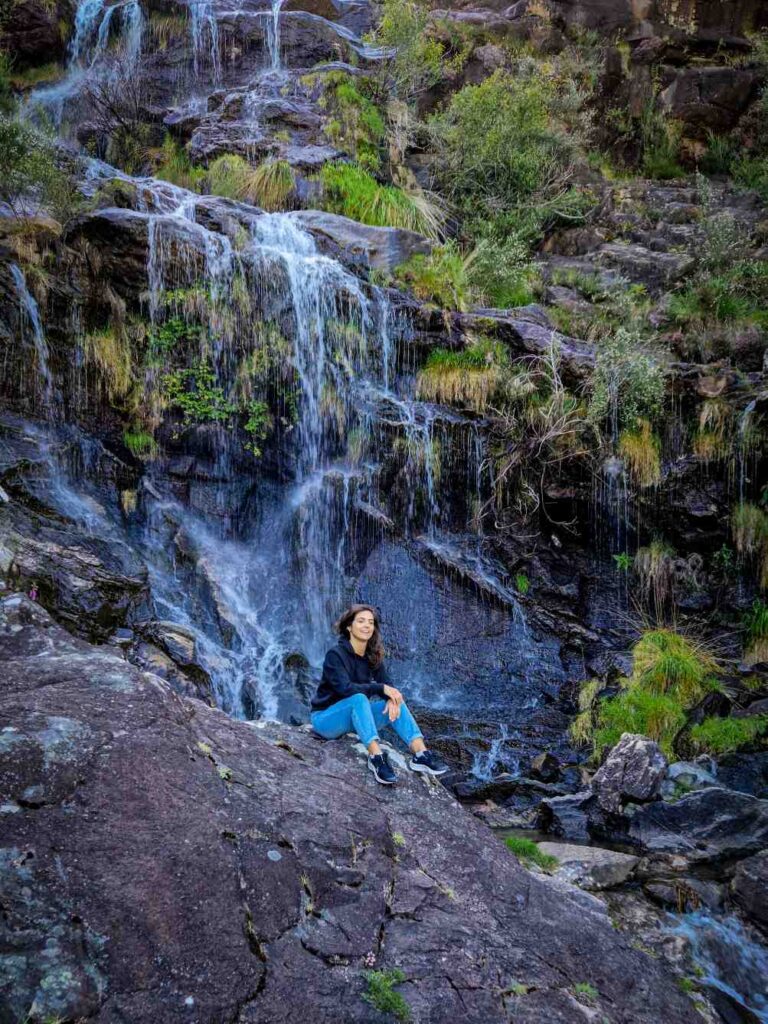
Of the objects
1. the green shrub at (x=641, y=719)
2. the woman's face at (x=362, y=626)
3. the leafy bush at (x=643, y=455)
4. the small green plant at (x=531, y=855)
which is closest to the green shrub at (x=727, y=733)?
the green shrub at (x=641, y=719)

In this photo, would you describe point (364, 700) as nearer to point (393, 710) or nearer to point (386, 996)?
point (393, 710)

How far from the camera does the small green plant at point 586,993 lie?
3.18 m

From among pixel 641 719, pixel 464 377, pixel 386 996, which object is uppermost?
pixel 464 377

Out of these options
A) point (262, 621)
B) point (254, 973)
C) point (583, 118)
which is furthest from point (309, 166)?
point (254, 973)

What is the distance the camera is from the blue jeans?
4570 mm

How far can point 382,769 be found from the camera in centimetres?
433

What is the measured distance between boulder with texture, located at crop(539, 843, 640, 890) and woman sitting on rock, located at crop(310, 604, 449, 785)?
138cm

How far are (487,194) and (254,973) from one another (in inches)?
610

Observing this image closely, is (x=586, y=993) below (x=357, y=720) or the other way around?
below

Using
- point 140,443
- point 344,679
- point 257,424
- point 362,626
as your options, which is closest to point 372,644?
point 362,626

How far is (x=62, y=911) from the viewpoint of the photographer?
7.86ft

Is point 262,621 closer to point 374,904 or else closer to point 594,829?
point 594,829

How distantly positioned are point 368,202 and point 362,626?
404 inches

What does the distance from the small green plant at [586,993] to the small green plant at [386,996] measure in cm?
100
